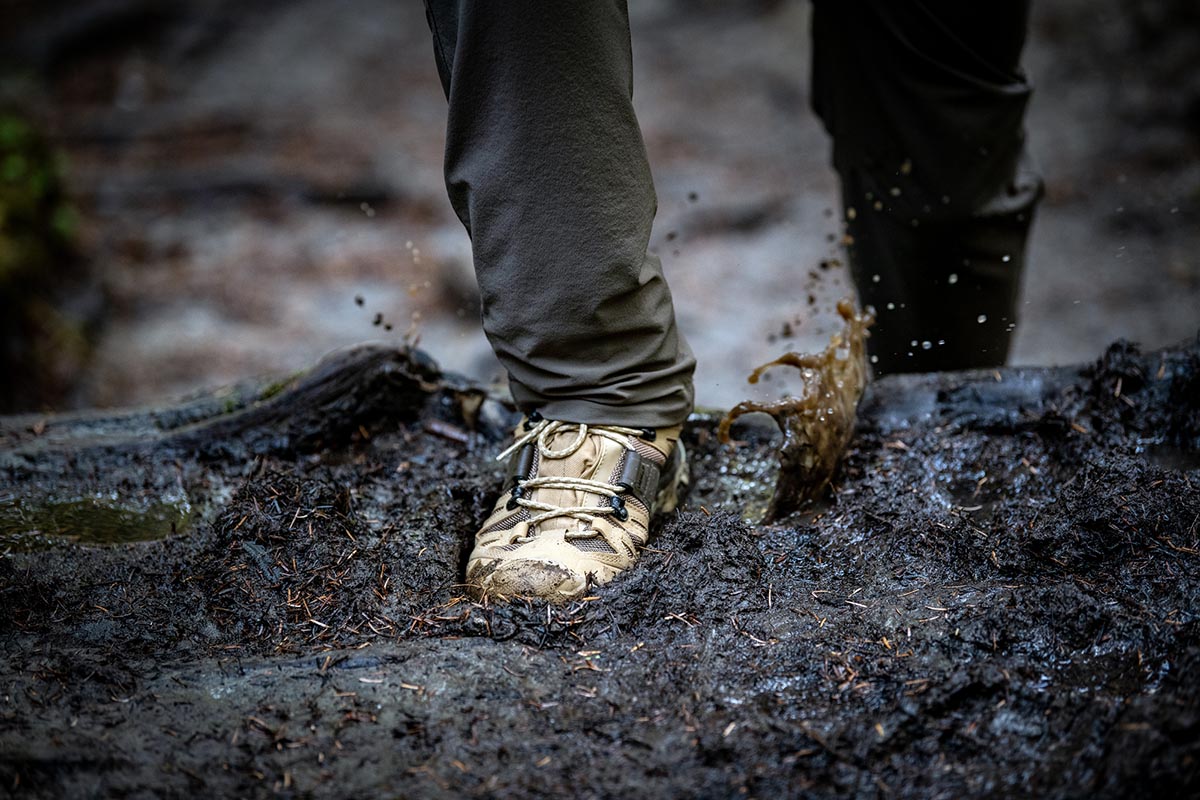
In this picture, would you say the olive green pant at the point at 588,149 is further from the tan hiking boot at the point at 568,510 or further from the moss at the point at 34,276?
the moss at the point at 34,276

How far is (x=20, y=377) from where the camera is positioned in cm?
554

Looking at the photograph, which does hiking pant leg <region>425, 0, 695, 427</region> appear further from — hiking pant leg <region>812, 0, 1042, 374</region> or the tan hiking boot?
hiking pant leg <region>812, 0, 1042, 374</region>

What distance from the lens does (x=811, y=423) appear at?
2.27 meters

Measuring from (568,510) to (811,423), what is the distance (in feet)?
2.26

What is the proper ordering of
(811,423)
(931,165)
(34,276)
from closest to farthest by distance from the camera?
1. (811,423)
2. (931,165)
3. (34,276)

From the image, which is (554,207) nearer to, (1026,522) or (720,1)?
(1026,522)

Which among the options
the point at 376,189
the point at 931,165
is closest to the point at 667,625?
the point at 931,165

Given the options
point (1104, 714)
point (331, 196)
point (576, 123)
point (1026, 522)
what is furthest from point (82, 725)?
point (331, 196)

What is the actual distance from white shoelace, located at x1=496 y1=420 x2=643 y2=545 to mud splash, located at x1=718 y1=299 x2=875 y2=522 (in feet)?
1.31

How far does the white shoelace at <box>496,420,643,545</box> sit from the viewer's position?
200 centimetres

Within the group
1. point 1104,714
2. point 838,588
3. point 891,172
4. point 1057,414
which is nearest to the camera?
point 1104,714

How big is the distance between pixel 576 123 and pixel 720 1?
31.9 feet

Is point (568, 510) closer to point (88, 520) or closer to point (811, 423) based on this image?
point (811, 423)

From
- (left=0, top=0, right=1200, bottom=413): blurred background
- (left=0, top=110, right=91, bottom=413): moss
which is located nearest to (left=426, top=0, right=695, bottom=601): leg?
(left=0, top=0, right=1200, bottom=413): blurred background
